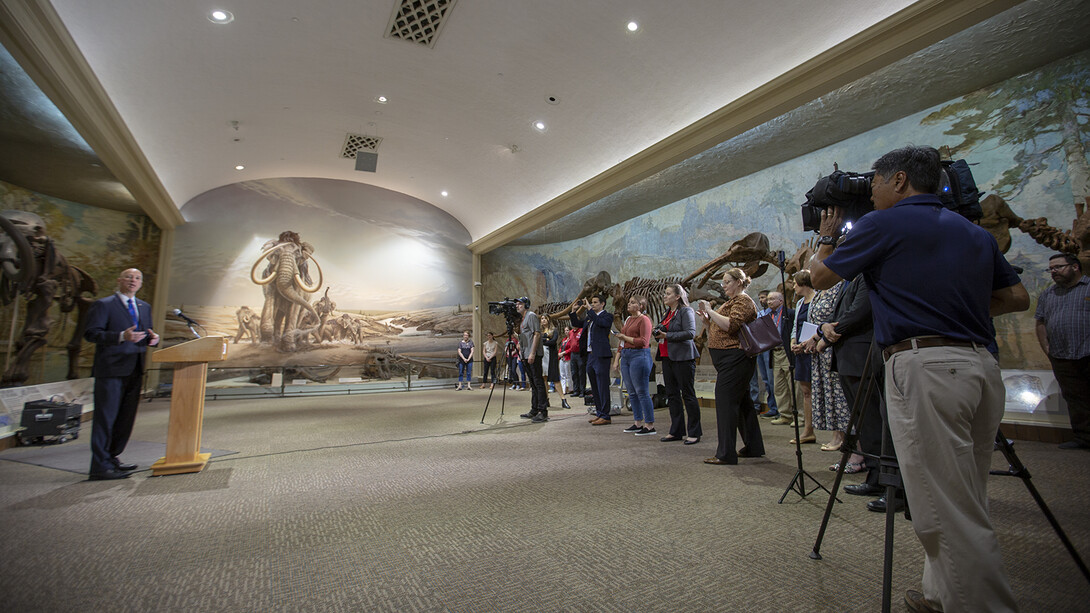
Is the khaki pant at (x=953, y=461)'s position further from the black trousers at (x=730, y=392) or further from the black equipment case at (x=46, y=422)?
the black equipment case at (x=46, y=422)

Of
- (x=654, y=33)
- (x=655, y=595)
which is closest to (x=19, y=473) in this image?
(x=655, y=595)

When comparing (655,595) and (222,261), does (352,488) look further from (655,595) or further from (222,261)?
(222,261)

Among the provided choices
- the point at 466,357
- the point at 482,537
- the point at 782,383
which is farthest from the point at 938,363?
the point at 466,357

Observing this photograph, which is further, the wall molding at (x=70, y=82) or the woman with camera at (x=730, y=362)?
the wall molding at (x=70, y=82)

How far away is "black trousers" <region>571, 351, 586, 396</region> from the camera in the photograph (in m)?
9.80

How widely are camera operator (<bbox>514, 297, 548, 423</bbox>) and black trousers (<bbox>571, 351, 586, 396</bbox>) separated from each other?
9.55 ft

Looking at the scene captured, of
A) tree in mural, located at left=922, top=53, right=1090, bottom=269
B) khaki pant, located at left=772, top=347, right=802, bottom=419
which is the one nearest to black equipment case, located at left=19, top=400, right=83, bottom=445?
khaki pant, located at left=772, top=347, right=802, bottom=419

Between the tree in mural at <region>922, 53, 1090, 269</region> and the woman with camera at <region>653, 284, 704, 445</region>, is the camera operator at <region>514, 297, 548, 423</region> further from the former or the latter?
the tree in mural at <region>922, 53, 1090, 269</region>

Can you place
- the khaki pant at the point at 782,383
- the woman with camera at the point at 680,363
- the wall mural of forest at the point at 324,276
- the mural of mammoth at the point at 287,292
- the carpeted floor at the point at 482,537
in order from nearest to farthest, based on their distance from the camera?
the carpeted floor at the point at 482,537 → the woman with camera at the point at 680,363 → the khaki pant at the point at 782,383 → the wall mural of forest at the point at 324,276 → the mural of mammoth at the point at 287,292

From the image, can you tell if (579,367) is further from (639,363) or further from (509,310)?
(639,363)

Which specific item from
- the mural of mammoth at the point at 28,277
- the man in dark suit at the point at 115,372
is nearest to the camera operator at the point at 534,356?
the man in dark suit at the point at 115,372

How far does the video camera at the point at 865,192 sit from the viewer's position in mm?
1978

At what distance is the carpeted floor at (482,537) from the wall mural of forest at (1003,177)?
8.10 feet

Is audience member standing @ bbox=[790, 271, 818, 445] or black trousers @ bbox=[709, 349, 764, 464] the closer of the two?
black trousers @ bbox=[709, 349, 764, 464]
